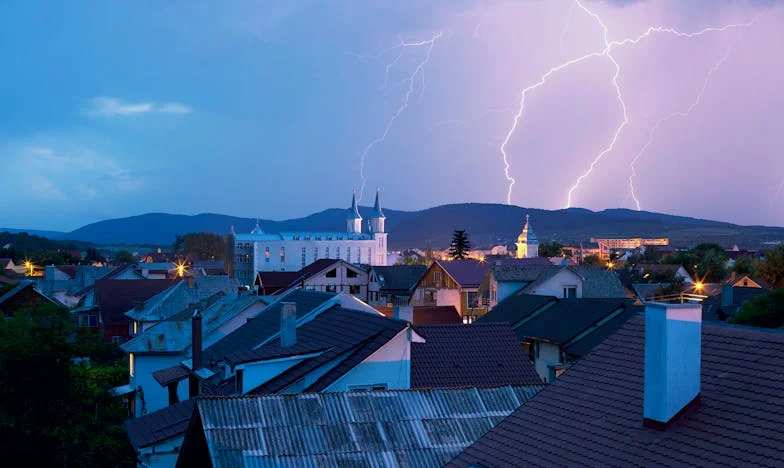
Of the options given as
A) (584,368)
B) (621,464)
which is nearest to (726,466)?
(621,464)

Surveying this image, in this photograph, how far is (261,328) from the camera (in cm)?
2712

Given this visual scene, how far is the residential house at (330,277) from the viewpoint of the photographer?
8519cm

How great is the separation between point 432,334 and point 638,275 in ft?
294

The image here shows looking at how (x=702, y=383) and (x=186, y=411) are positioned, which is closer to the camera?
(x=702, y=383)

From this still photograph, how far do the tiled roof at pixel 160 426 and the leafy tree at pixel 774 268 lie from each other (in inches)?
1887

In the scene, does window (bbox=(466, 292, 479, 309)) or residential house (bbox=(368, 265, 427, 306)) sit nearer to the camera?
window (bbox=(466, 292, 479, 309))

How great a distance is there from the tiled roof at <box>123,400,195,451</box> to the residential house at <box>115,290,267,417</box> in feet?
29.7

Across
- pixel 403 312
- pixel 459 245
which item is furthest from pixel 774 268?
pixel 459 245

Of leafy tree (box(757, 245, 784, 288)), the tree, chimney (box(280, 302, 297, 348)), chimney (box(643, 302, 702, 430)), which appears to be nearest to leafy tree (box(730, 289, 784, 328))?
leafy tree (box(757, 245, 784, 288))

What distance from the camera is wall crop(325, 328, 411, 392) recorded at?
1860 centimetres

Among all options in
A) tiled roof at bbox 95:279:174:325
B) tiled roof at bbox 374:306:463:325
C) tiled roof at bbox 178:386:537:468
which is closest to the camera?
tiled roof at bbox 178:386:537:468

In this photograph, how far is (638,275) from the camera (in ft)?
350

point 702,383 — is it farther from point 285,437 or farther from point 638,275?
point 638,275

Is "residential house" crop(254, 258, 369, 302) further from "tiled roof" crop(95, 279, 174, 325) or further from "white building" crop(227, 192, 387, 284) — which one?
"white building" crop(227, 192, 387, 284)
